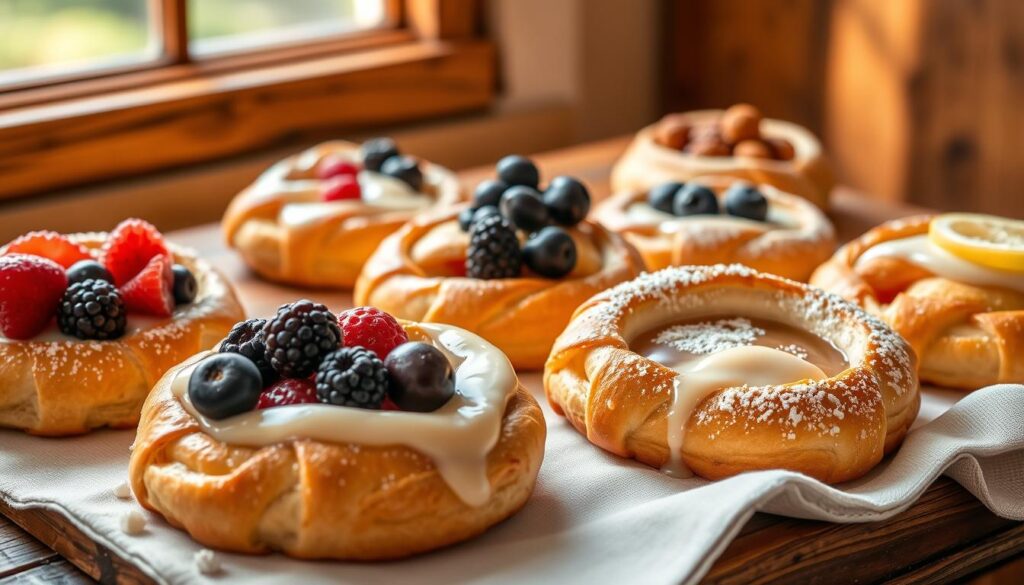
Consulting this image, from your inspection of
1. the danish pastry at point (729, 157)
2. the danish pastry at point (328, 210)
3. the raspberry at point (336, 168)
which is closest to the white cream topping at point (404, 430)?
the danish pastry at point (328, 210)

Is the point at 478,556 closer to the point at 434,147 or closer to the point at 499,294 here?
the point at 499,294

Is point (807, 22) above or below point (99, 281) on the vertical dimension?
above

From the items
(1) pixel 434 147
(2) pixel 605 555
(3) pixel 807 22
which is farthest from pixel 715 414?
(3) pixel 807 22

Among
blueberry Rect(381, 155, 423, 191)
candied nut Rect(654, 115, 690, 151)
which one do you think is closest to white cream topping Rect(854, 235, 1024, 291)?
candied nut Rect(654, 115, 690, 151)

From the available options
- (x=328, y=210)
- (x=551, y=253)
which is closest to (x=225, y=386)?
(x=551, y=253)

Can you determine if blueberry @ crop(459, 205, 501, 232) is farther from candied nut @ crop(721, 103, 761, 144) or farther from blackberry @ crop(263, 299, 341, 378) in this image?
candied nut @ crop(721, 103, 761, 144)

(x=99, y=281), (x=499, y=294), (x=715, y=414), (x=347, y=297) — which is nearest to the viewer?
(x=715, y=414)

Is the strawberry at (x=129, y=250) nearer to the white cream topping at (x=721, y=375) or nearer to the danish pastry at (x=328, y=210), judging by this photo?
the danish pastry at (x=328, y=210)
